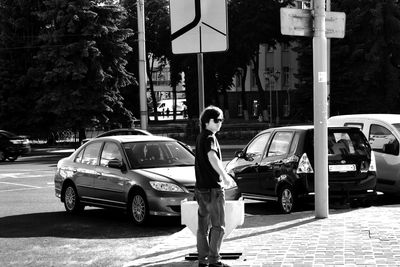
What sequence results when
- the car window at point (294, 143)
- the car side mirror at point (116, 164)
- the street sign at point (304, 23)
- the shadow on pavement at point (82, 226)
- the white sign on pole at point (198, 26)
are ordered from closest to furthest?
the white sign on pole at point (198, 26), the street sign at point (304, 23), the shadow on pavement at point (82, 226), the car side mirror at point (116, 164), the car window at point (294, 143)

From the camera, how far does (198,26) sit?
28.1 feet

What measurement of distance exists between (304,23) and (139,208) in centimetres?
399

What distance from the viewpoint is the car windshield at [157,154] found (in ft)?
40.3

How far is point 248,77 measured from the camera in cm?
7425

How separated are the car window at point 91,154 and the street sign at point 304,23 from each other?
14.7ft

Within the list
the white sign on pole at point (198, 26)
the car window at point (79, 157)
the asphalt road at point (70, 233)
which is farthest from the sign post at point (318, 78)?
the car window at point (79, 157)

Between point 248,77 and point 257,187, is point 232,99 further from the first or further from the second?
point 257,187

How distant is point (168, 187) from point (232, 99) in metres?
65.7

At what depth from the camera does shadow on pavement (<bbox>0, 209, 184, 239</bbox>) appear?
10734mm

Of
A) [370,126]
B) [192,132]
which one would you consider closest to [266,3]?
[192,132]

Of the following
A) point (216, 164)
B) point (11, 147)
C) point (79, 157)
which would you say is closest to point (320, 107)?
point (216, 164)

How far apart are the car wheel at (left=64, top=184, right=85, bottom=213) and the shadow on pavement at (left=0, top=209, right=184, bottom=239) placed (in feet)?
0.42

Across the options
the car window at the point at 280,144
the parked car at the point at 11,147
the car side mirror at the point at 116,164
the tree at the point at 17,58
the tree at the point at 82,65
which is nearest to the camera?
the car side mirror at the point at 116,164

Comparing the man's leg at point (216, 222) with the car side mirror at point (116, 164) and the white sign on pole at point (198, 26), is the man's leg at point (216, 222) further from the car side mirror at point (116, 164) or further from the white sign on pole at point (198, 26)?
the car side mirror at point (116, 164)
